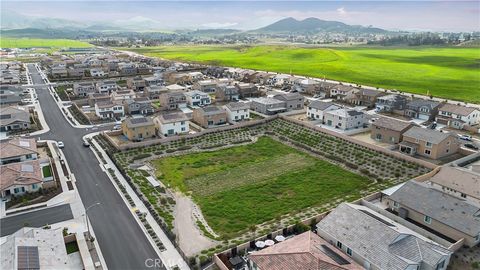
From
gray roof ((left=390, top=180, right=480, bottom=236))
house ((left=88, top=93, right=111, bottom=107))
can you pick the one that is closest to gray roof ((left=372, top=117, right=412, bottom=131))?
gray roof ((left=390, top=180, right=480, bottom=236))

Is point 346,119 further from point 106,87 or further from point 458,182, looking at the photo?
point 106,87

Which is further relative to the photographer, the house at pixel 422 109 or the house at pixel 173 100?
the house at pixel 173 100

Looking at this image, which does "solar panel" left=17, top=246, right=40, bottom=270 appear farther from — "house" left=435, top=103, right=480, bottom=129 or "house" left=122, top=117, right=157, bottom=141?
"house" left=435, top=103, right=480, bottom=129

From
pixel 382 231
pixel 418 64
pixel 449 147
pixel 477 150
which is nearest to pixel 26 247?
pixel 382 231

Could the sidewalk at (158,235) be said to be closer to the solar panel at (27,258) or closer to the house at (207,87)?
the solar panel at (27,258)

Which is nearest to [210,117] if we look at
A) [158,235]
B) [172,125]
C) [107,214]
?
[172,125]

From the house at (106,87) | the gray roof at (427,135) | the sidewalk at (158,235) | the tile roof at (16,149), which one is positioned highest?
Result: the house at (106,87)

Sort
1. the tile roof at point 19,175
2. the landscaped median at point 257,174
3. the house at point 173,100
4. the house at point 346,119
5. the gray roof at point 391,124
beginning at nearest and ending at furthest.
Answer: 1. the landscaped median at point 257,174
2. the tile roof at point 19,175
3. the gray roof at point 391,124
4. the house at point 346,119
5. the house at point 173,100

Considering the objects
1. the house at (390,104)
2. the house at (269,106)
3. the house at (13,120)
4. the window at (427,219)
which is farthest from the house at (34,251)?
the house at (390,104)
